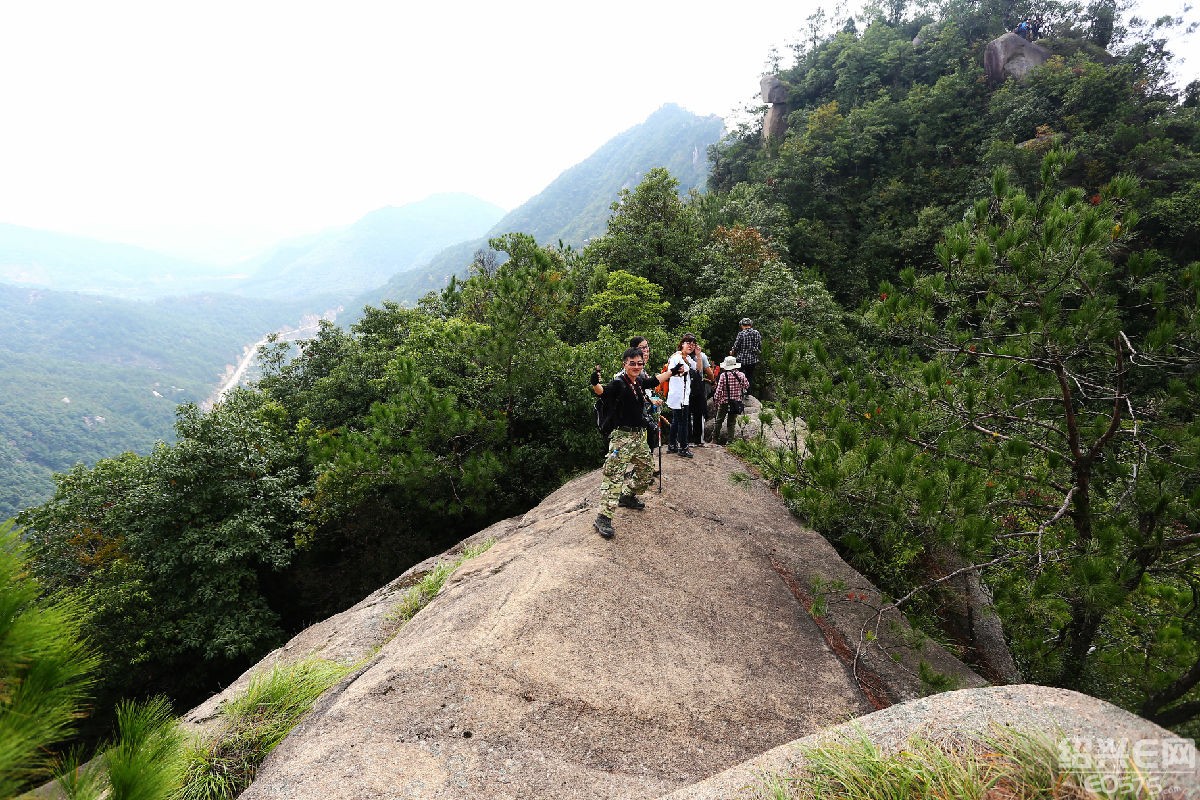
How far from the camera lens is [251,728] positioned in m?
3.91

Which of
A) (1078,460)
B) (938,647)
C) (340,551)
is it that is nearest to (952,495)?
(1078,460)

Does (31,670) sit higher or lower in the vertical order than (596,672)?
higher

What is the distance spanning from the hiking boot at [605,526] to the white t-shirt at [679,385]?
7.73ft

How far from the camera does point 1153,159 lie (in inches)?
882

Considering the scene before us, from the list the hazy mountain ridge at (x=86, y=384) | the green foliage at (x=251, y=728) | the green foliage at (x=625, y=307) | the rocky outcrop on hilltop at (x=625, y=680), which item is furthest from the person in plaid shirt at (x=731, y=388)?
the hazy mountain ridge at (x=86, y=384)

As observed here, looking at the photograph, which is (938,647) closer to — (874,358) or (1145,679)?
(1145,679)

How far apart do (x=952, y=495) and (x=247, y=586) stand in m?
16.2

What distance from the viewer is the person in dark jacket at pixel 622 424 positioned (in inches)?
223

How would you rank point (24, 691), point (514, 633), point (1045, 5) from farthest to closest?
1. point (1045, 5)
2. point (514, 633)
3. point (24, 691)

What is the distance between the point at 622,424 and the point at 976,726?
385 cm

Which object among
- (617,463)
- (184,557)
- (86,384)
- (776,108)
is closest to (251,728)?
(617,463)

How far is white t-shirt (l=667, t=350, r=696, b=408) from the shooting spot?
749 centimetres

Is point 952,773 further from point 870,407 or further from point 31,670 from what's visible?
point 31,670

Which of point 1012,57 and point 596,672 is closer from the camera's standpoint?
point 596,672
